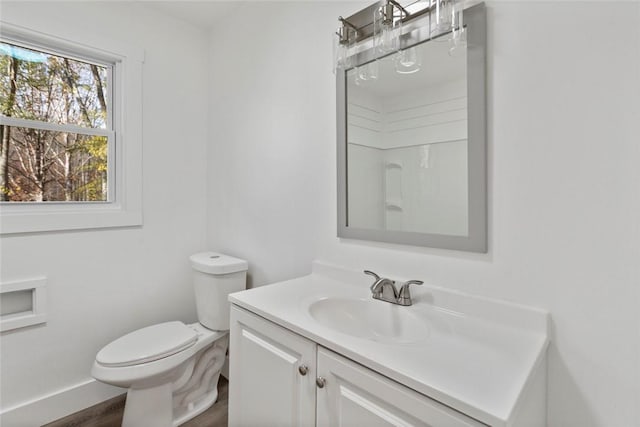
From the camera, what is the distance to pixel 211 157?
225 centimetres

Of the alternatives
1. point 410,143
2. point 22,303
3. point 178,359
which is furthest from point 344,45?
point 22,303

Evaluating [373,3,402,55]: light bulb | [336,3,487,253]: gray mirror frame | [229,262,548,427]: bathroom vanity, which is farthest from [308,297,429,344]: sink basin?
[373,3,402,55]: light bulb


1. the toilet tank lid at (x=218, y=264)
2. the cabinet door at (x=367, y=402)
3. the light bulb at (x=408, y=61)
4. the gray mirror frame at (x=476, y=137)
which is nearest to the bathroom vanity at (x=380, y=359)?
the cabinet door at (x=367, y=402)

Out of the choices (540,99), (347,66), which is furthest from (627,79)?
(347,66)

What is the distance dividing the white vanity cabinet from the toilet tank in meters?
0.58

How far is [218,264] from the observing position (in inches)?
70.6

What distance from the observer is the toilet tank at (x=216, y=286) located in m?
1.79

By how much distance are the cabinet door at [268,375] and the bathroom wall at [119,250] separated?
42.5 inches

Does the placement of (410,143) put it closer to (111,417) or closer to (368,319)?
(368,319)

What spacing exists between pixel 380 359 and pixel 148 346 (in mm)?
1280

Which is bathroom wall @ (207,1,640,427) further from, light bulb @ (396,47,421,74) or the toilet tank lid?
the toilet tank lid

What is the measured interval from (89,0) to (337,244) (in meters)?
1.91

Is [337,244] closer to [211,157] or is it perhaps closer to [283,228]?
[283,228]

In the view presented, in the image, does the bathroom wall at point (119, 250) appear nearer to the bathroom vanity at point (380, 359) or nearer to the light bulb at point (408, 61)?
the bathroom vanity at point (380, 359)
